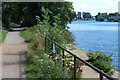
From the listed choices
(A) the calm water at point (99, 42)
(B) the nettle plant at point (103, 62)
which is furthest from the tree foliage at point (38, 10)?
(B) the nettle plant at point (103, 62)

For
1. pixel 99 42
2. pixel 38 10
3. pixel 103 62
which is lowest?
pixel 99 42

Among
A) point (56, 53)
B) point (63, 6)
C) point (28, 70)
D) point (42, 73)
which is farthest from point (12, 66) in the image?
point (63, 6)

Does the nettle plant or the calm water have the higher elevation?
the nettle plant

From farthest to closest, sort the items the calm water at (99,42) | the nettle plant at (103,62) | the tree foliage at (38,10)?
the tree foliage at (38,10) → the calm water at (99,42) → the nettle plant at (103,62)

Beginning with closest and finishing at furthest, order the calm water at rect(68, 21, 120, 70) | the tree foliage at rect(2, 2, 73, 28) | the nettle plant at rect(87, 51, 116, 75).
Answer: the nettle plant at rect(87, 51, 116, 75)
the calm water at rect(68, 21, 120, 70)
the tree foliage at rect(2, 2, 73, 28)

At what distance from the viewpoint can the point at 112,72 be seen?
7.91m

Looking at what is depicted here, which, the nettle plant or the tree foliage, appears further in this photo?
the tree foliage

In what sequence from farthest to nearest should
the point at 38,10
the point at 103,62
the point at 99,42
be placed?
the point at 38,10, the point at 99,42, the point at 103,62

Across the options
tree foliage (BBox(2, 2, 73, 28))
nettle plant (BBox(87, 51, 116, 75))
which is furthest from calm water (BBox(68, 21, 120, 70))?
tree foliage (BBox(2, 2, 73, 28))

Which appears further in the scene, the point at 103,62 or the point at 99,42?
the point at 99,42

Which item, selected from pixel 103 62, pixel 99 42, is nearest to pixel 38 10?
pixel 99 42

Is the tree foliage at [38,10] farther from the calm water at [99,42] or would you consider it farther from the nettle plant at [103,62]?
the nettle plant at [103,62]

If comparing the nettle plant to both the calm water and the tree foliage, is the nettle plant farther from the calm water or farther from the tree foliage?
the tree foliage

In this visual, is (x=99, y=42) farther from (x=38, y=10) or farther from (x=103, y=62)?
(x=103, y=62)
